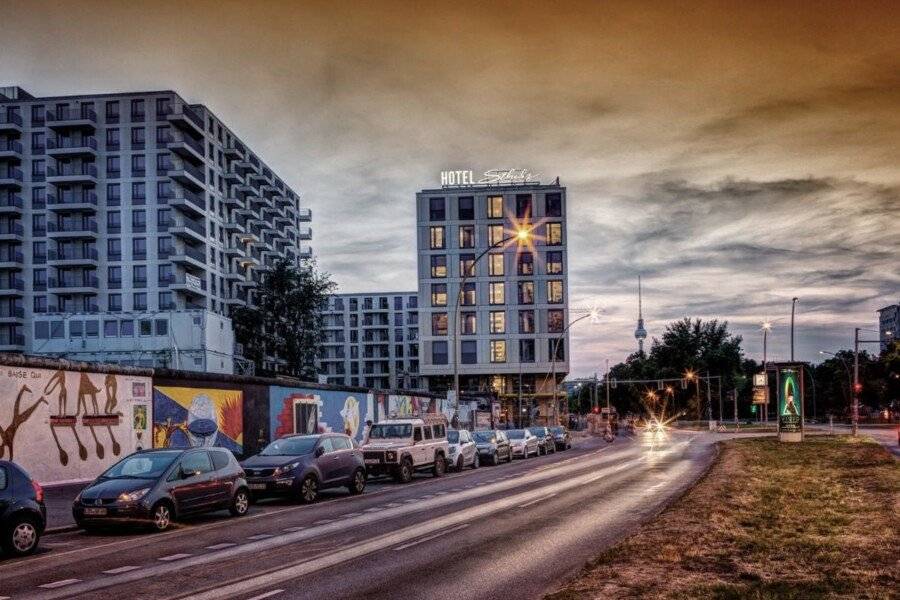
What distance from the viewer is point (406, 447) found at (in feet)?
97.9

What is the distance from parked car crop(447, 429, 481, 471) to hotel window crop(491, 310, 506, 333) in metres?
56.3

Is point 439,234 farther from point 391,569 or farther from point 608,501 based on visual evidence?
point 391,569

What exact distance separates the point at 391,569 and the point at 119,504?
727 centimetres

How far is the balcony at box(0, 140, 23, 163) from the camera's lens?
84.4 m

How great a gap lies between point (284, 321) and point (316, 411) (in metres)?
55.1

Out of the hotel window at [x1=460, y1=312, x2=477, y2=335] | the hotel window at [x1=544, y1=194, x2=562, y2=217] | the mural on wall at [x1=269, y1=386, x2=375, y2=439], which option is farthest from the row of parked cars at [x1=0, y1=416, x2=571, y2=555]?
the hotel window at [x1=544, y1=194, x2=562, y2=217]

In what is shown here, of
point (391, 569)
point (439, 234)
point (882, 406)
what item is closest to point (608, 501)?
point (391, 569)

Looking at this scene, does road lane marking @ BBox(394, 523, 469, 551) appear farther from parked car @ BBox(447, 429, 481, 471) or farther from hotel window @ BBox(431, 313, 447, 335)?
hotel window @ BBox(431, 313, 447, 335)

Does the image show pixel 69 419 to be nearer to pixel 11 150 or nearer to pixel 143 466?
pixel 143 466

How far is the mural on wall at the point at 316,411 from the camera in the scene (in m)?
36.6

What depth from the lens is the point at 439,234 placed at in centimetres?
9512

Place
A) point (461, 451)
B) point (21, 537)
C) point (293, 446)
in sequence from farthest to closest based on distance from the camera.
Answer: point (461, 451) → point (293, 446) → point (21, 537)

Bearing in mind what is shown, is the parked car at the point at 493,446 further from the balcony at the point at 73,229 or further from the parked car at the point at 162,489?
the balcony at the point at 73,229

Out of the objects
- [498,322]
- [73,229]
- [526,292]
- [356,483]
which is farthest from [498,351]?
[356,483]
